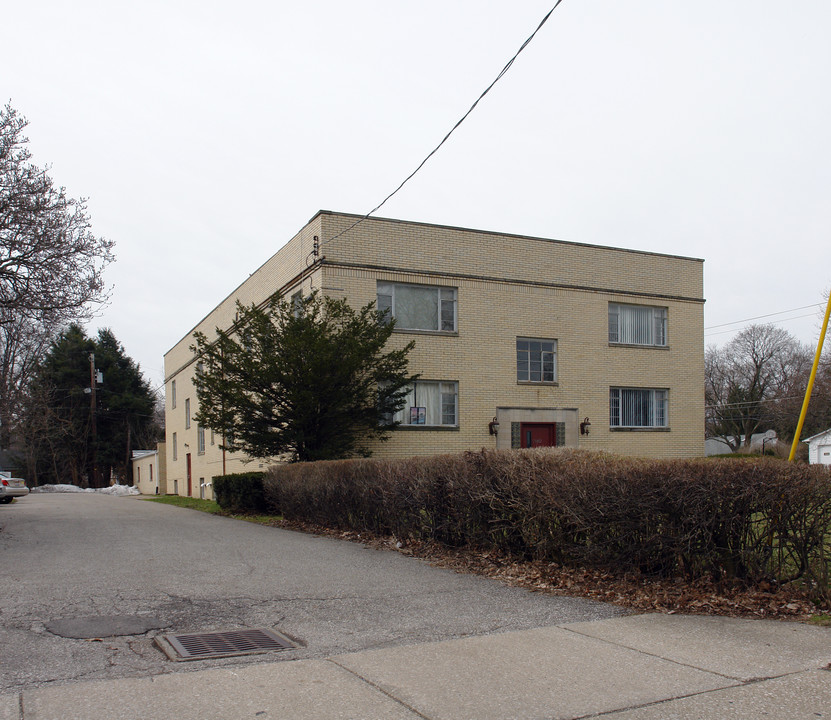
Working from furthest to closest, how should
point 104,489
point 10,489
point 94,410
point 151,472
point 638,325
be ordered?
point 94,410, point 104,489, point 151,472, point 10,489, point 638,325

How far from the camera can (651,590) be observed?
7.65 m

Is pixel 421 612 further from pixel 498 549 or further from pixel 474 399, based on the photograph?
pixel 474 399

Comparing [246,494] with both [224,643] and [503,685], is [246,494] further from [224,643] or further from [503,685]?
[503,685]

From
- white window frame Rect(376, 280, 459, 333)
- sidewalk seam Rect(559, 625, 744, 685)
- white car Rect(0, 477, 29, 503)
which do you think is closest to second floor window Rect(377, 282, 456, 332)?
white window frame Rect(376, 280, 459, 333)

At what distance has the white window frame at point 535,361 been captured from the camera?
913 inches

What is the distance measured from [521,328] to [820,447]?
34.8 m

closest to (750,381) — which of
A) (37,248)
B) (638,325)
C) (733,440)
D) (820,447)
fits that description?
(733,440)

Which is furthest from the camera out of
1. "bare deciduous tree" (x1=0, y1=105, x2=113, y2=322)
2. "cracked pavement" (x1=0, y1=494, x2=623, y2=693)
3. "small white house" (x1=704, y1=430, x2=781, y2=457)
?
"small white house" (x1=704, y1=430, x2=781, y2=457)

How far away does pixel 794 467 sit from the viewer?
23.5 feet

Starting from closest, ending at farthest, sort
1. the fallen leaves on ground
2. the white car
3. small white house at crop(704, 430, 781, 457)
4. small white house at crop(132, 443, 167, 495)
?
the fallen leaves on ground
the white car
small white house at crop(132, 443, 167, 495)
small white house at crop(704, 430, 781, 457)

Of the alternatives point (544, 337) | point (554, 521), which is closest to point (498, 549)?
point (554, 521)

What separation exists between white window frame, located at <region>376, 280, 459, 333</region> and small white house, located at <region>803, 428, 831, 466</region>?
34731 millimetres

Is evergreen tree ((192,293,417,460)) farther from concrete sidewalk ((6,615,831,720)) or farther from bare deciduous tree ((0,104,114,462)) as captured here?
concrete sidewalk ((6,615,831,720))

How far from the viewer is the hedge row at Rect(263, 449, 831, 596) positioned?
7066 millimetres
